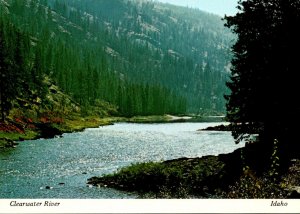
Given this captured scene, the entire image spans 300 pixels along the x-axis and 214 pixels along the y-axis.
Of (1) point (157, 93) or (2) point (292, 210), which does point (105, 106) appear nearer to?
(1) point (157, 93)

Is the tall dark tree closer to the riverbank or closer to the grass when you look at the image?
the riverbank

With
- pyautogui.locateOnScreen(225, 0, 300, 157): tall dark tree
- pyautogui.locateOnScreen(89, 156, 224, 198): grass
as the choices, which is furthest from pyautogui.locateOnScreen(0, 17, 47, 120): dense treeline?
pyautogui.locateOnScreen(225, 0, 300, 157): tall dark tree

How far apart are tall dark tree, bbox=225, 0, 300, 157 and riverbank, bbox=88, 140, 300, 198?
4.50 ft

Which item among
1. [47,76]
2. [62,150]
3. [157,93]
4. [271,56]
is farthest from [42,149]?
[157,93]

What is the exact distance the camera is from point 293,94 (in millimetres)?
18859

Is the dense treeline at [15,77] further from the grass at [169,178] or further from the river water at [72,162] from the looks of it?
the grass at [169,178]

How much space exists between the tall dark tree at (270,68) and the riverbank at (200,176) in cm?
137

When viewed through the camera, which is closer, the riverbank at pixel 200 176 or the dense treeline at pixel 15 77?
the riverbank at pixel 200 176

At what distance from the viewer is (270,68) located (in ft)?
61.8

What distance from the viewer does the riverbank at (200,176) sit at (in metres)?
16.4

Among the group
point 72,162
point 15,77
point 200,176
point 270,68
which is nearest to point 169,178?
point 200,176

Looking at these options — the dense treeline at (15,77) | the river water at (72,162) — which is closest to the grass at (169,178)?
the river water at (72,162)

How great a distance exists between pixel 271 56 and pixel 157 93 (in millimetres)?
121190

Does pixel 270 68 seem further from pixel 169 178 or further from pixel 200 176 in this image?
pixel 169 178
